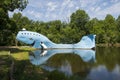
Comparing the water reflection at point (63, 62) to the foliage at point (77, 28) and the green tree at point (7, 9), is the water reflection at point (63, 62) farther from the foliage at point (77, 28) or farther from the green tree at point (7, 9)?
the foliage at point (77, 28)

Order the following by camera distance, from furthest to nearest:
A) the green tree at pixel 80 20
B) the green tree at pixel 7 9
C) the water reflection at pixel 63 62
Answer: the green tree at pixel 80 20
the green tree at pixel 7 9
the water reflection at pixel 63 62

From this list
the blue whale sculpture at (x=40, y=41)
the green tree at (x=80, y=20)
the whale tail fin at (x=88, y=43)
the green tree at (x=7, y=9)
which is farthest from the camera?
the green tree at (x=80, y=20)

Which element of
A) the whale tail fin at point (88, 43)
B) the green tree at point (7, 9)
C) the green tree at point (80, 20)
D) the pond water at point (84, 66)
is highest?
the green tree at point (80, 20)

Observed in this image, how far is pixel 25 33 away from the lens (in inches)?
2323

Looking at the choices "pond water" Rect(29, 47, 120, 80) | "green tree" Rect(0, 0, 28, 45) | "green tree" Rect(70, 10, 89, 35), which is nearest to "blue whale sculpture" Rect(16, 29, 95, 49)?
"green tree" Rect(0, 0, 28, 45)

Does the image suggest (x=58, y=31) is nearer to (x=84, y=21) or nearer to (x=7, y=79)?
(x=84, y=21)

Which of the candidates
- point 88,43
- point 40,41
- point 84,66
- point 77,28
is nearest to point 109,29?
point 77,28

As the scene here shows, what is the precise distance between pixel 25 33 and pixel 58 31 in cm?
3604

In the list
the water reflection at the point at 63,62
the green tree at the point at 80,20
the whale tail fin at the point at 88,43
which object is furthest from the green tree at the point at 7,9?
the green tree at the point at 80,20

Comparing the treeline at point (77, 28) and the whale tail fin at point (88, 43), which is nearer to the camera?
the whale tail fin at point (88, 43)

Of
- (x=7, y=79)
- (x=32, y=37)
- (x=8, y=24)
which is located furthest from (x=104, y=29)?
(x=7, y=79)

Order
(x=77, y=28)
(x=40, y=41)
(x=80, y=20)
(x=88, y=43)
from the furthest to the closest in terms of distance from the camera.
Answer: (x=80, y=20), (x=77, y=28), (x=88, y=43), (x=40, y=41)

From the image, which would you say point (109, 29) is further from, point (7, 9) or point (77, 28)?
point (7, 9)

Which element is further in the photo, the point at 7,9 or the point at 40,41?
the point at 40,41
